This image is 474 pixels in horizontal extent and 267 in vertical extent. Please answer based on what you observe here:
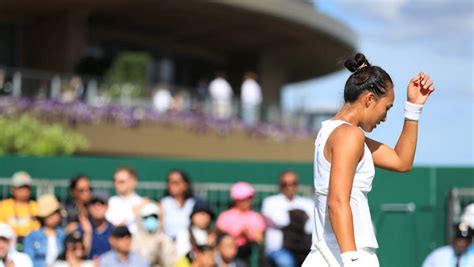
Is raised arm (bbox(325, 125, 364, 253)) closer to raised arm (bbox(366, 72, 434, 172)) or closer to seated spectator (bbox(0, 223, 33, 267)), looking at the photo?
raised arm (bbox(366, 72, 434, 172))

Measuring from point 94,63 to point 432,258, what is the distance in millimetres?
20756

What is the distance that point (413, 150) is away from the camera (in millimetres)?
5336

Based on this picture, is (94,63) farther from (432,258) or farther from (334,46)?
(432,258)

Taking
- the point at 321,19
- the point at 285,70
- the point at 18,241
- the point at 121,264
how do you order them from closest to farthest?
the point at 121,264 → the point at 18,241 → the point at 321,19 → the point at 285,70

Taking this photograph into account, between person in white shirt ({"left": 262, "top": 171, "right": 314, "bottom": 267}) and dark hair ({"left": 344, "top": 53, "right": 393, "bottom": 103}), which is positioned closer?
dark hair ({"left": 344, "top": 53, "right": 393, "bottom": 103})

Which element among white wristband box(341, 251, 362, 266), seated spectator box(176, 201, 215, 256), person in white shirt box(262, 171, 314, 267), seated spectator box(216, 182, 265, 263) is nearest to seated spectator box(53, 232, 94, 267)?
seated spectator box(176, 201, 215, 256)

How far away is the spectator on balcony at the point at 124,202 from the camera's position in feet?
36.5

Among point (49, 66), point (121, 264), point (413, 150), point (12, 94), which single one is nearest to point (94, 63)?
point (49, 66)

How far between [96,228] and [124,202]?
70 cm

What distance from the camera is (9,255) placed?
9.57 meters

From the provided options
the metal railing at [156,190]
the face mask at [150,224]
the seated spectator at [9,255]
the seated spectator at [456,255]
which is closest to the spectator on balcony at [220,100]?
the metal railing at [156,190]

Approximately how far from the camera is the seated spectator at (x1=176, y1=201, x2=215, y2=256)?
34.1ft

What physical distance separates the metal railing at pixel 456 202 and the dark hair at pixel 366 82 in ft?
27.8

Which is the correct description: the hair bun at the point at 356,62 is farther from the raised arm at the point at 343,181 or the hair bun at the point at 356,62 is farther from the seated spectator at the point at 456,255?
the seated spectator at the point at 456,255
